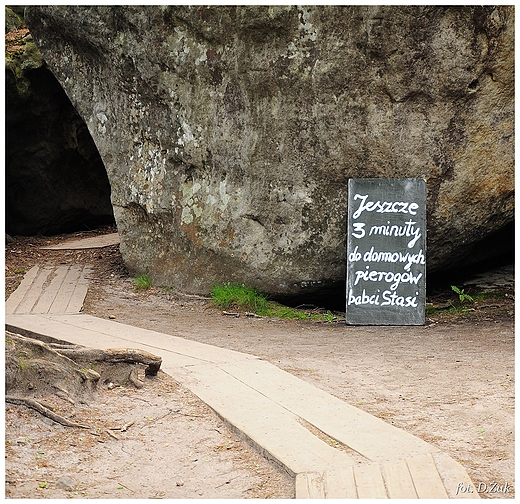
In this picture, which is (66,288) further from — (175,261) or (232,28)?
(232,28)

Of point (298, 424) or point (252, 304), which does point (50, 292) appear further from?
point (298, 424)

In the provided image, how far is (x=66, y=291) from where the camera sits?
27.4ft

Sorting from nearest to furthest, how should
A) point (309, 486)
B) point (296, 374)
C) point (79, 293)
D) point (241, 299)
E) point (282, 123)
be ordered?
point (309, 486), point (296, 374), point (282, 123), point (241, 299), point (79, 293)

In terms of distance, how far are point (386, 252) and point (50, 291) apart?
12.0ft

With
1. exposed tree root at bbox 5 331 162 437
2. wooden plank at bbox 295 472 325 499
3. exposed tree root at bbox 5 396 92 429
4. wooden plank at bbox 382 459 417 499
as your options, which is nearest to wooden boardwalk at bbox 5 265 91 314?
exposed tree root at bbox 5 331 162 437

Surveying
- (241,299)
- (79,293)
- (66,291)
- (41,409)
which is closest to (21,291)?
(66,291)

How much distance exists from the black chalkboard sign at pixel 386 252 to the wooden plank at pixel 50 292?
300 cm

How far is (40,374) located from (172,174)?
13.8 feet

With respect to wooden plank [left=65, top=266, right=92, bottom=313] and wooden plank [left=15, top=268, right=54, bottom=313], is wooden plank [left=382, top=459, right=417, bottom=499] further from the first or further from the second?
wooden plank [left=15, top=268, right=54, bottom=313]

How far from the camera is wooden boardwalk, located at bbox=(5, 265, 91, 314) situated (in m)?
7.52

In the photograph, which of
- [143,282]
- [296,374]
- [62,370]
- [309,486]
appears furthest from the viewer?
[143,282]

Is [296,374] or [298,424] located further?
[296,374]

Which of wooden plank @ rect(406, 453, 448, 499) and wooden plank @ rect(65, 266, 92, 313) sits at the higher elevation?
wooden plank @ rect(406, 453, 448, 499)


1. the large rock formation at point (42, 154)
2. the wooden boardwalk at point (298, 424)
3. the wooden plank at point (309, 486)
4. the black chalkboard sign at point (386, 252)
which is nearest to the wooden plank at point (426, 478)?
the wooden boardwalk at point (298, 424)
